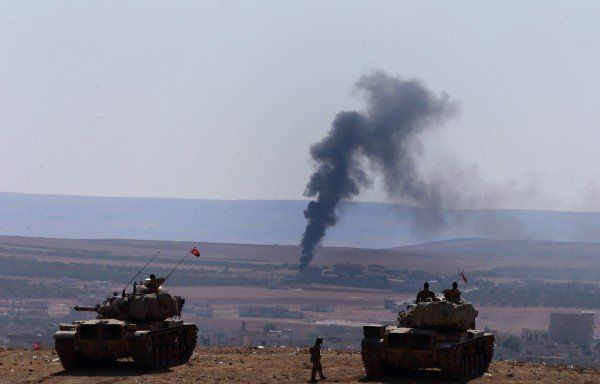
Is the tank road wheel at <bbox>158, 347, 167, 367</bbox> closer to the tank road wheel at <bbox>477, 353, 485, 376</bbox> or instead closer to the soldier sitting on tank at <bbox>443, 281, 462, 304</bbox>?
the soldier sitting on tank at <bbox>443, 281, 462, 304</bbox>

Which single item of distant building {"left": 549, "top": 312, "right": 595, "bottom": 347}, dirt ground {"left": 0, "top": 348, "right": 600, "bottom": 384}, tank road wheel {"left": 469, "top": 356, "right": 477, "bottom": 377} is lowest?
dirt ground {"left": 0, "top": 348, "right": 600, "bottom": 384}

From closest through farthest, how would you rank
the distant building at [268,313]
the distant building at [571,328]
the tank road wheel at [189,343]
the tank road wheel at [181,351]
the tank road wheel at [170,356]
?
the tank road wheel at [170,356] < the tank road wheel at [181,351] < the tank road wheel at [189,343] < the distant building at [571,328] < the distant building at [268,313]

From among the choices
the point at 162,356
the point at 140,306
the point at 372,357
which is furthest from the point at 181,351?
the point at 372,357

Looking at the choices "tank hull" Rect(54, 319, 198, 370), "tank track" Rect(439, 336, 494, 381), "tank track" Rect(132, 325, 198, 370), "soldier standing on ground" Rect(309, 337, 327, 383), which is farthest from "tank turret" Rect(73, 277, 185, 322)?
"tank track" Rect(439, 336, 494, 381)

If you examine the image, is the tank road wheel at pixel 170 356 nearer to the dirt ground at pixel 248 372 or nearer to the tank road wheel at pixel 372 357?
the dirt ground at pixel 248 372

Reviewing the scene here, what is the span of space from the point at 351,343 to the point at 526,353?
2677cm

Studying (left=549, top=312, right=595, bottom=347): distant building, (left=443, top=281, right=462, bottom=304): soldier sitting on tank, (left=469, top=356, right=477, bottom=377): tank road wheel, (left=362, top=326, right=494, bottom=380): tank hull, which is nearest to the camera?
(left=362, top=326, right=494, bottom=380): tank hull

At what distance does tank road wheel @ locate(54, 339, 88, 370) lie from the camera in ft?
132

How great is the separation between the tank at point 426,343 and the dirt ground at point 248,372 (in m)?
0.58

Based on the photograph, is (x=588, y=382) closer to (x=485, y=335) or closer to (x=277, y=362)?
(x=485, y=335)

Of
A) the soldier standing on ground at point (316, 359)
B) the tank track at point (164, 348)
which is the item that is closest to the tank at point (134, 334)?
the tank track at point (164, 348)

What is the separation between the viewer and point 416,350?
123 feet

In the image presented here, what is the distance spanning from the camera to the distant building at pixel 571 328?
454ft

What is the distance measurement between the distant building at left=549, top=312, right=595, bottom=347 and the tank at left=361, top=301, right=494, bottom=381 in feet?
331
